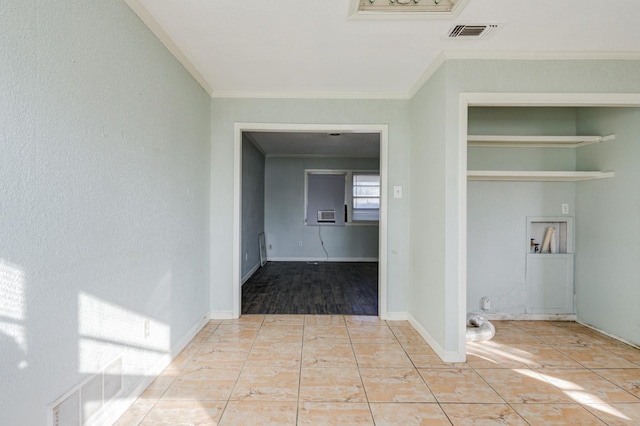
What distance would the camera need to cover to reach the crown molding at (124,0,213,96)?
189cm

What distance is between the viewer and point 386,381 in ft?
7.11

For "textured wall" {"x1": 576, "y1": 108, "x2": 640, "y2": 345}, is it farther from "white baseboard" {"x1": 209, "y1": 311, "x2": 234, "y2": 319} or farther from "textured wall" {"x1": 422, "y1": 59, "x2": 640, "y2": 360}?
"white baseboard" {"x1": 209, "y1": 311, "x2": 234, "y2": 319}

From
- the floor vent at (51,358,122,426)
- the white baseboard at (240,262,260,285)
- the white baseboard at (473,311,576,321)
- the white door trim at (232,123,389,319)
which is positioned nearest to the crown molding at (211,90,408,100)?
the white door trim at (232,123,389,319)

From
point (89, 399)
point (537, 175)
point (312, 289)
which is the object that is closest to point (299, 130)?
point (537, 175)

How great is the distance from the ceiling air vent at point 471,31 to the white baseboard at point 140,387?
2.99 meters

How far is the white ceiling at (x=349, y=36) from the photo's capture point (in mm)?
1917

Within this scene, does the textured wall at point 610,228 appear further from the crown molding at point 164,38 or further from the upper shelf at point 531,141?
the crown molding at point 164,38

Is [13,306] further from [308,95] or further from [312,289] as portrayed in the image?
[312,289]

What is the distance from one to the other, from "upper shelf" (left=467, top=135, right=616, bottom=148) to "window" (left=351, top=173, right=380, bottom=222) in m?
4.26

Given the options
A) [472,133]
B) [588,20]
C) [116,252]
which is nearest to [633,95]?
[588,20]

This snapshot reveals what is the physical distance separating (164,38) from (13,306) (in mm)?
1874

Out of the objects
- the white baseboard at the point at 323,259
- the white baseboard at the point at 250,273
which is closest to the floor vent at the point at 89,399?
the white baseboard at the point at 250,273

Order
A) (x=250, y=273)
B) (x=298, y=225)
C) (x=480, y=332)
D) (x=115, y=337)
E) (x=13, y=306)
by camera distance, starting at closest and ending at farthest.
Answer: (x=13, y=306), (x=115, y=337), (x=480, y=332), (x=250, y=273), (x=298, y=225)

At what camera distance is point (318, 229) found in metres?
7.37
